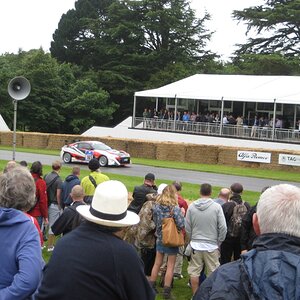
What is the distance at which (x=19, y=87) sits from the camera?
14.5 meters

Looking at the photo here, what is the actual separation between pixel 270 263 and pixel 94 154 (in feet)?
89.2

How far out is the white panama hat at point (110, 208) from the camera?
340cm

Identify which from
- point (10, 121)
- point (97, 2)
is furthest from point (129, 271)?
point (97, 2)

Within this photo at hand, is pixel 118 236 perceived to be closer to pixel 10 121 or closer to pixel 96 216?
pixel 96 216

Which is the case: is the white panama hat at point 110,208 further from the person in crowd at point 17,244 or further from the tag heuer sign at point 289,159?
the tag heuer sign at point 289,159

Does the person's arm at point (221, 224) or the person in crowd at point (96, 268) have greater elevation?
the person in crowd at point (96, 268)

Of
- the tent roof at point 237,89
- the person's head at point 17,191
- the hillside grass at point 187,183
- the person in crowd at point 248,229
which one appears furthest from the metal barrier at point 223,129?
the person's head at point 17,191

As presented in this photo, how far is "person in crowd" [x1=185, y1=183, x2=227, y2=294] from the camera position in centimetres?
758

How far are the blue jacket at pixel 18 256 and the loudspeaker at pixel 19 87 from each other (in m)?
10.9

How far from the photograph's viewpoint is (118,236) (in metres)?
3.44

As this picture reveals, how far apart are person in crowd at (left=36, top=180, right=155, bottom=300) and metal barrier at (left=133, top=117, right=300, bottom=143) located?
120 ft

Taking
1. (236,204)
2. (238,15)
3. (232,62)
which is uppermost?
(238,15)

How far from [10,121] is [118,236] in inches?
2062

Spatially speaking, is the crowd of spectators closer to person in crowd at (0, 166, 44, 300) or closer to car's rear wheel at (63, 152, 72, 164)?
person in crowd at (0, 166, 44, 300)
